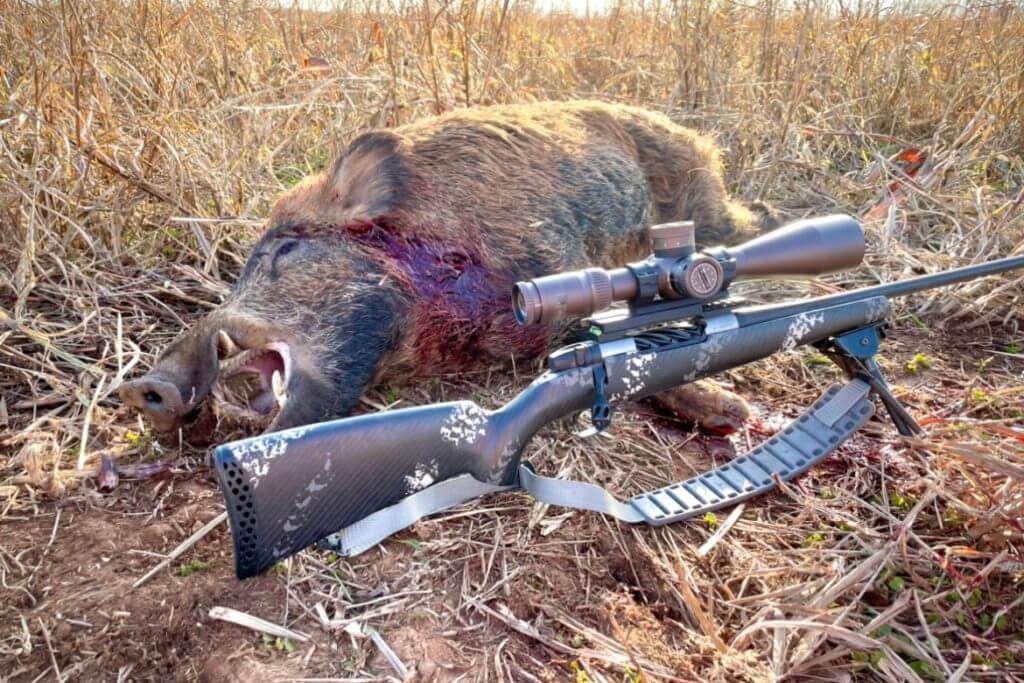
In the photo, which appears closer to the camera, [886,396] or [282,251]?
[886,396]

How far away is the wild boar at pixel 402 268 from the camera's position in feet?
9.75

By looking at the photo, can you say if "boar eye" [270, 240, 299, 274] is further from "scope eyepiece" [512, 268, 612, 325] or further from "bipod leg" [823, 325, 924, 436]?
"bipod leg" [823, 325, 924, 436]

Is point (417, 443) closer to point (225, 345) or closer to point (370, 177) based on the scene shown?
point (225, 345)

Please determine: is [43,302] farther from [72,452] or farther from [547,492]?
[547,492]

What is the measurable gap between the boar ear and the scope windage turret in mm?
1376

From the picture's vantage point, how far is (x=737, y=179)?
585 cm

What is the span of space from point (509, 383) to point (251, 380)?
3.89 feet

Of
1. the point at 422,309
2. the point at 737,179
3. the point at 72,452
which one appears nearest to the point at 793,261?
the point at 422,309

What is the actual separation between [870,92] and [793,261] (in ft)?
16.6

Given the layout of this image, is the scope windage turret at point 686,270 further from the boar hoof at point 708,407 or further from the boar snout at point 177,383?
the boar snout at point 177,383

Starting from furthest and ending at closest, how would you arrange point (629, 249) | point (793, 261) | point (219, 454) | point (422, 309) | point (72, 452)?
1. point (629, 249)
2. point (422, 309)
3. point (72, 452)
4. point (793, 261)
5. point (219, 454)

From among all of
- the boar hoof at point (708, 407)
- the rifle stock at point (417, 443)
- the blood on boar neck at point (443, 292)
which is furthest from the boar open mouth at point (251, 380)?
the boar hoof at point (708, 407)

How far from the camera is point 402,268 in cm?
327

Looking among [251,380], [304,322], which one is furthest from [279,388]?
[304,322]
